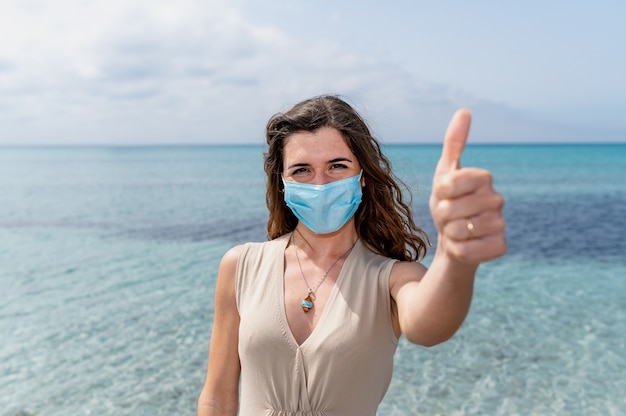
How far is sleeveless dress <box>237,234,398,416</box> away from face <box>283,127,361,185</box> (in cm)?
34

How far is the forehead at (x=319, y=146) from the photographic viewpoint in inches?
95.0

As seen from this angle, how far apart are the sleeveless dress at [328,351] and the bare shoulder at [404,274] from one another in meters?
0.03

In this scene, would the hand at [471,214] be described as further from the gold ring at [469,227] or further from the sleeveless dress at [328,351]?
the sleeveless dress at [328,351]

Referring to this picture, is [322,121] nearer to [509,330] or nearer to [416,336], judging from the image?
[416,336]

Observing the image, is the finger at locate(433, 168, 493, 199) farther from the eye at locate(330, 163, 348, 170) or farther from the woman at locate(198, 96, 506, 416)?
the eye at locate(330, 163, 348, 170)

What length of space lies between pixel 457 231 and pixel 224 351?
147 cm

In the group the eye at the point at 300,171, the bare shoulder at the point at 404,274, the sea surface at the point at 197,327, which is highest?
the eye at the point at 300,171

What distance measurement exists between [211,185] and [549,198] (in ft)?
63.7

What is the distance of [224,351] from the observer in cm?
255

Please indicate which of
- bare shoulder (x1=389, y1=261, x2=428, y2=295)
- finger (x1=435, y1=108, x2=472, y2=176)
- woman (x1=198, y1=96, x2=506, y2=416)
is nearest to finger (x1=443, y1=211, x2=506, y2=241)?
finger (x1=435, y1=108, x2=472, y2=176)

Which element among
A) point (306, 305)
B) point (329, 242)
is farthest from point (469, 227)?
point (329, 242)

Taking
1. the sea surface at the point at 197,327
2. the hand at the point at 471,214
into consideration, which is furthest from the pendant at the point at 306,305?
the sea surface at the point at 197,327

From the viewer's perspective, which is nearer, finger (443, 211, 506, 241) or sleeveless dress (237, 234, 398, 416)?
finger (443, 211, 506, 241)

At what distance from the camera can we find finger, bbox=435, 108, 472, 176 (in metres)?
1.46
